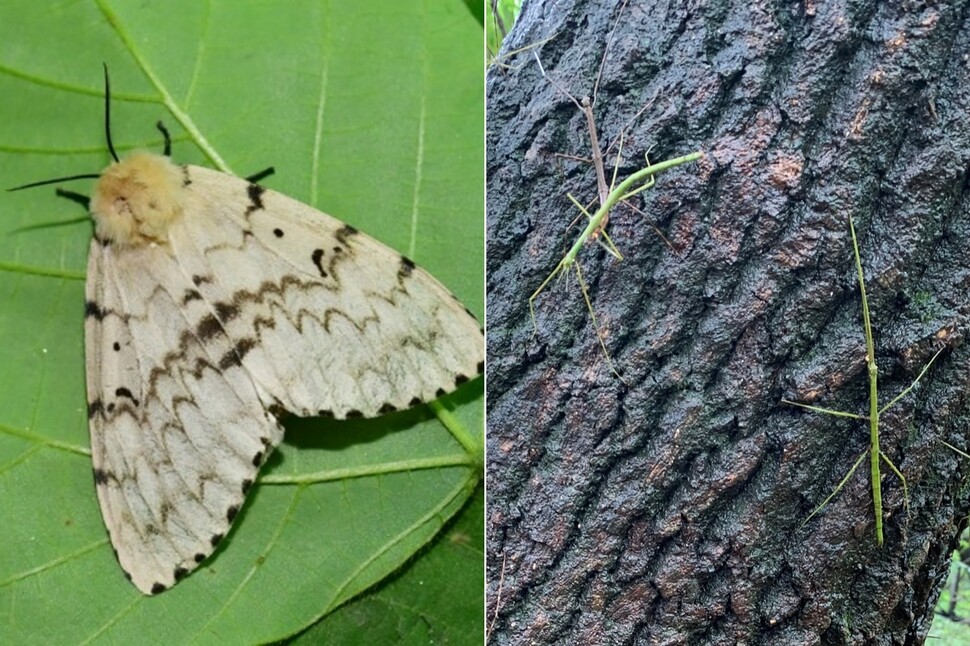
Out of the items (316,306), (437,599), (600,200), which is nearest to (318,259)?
(316,306)

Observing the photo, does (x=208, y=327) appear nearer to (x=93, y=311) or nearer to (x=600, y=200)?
(x=93, y=311)

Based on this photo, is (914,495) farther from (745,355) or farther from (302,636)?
(302,636)

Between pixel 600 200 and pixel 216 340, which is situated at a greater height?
pixel 600 200


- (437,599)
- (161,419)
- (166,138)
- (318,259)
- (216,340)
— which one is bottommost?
(437,599)

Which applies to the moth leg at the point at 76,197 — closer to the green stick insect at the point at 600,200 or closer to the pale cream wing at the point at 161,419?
the pale cream wing at the point at 161,419

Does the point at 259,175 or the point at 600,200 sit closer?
the point at 600,200

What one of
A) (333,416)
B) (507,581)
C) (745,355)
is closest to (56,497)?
(333,416)
